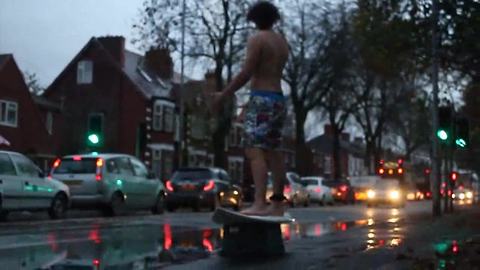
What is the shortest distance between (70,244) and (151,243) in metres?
0.98

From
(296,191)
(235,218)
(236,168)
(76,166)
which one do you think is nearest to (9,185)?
A: (76,166)

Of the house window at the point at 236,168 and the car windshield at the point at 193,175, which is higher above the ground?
the house window at the point at 236,168

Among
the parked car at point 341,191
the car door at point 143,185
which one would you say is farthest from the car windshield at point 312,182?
the car door at point 143,185

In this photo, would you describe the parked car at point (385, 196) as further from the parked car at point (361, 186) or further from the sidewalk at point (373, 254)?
the sidewalk at point (373, 254)

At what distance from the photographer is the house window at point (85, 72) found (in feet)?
190

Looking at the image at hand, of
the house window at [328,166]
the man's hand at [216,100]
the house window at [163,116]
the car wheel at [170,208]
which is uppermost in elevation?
the house window at [163,116]

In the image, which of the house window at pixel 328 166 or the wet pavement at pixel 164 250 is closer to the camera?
the wet pavement at pixel 164 250

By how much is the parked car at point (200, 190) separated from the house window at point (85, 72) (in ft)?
96.9

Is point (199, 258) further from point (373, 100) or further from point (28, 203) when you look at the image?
point (373, 100)

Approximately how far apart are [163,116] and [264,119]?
50.7m

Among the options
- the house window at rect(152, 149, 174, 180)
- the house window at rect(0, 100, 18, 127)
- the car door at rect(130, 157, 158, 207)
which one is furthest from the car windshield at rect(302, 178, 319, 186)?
the car door at rect(130, 157, 158, 207)

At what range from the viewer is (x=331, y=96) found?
61.1 metres

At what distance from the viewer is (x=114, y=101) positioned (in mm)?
57031

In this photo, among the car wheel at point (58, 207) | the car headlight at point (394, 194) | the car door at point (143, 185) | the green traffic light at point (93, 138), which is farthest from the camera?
the car headlight at point (394, 194)
